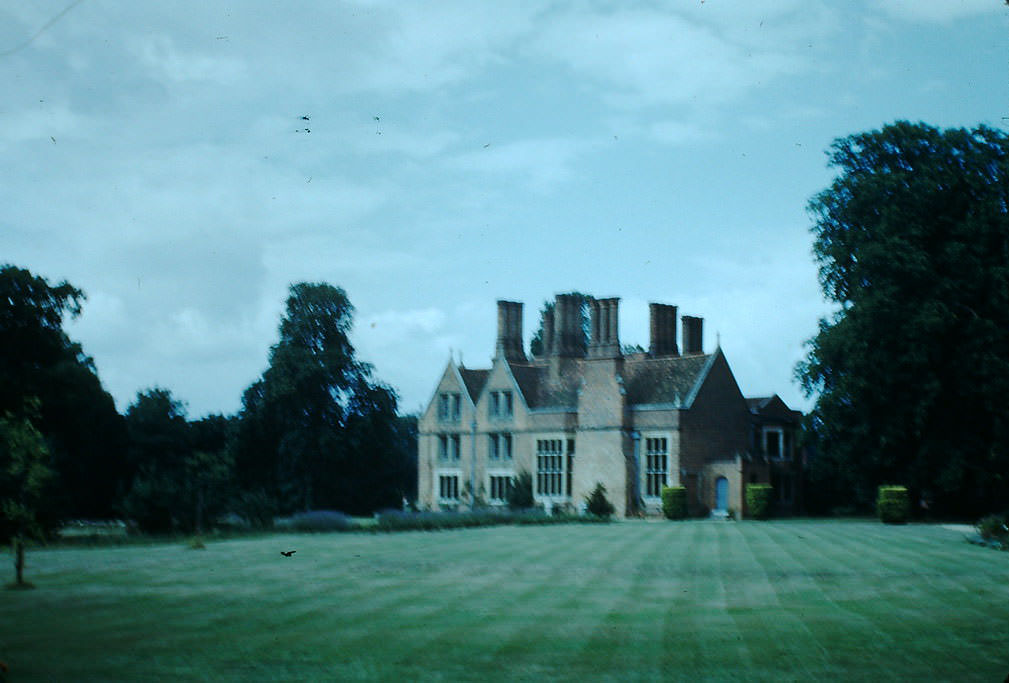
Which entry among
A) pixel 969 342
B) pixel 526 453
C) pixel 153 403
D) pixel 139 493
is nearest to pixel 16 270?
pixel 139 493

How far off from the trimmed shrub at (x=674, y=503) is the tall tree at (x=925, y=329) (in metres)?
6.83

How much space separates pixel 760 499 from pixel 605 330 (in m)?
11.6

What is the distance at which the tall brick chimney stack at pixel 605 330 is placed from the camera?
56.9 meters

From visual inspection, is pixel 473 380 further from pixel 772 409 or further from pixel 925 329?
pixel 925 329

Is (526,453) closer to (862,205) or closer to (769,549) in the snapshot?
(862,205)

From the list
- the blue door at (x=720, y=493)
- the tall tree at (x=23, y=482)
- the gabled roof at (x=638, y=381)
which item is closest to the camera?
the tall tree at (x=23, y=482)

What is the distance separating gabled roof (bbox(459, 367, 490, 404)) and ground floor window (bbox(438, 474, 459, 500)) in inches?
176

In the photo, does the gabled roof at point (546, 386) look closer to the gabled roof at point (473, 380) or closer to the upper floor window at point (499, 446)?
the upper floor window at point (499, 446)

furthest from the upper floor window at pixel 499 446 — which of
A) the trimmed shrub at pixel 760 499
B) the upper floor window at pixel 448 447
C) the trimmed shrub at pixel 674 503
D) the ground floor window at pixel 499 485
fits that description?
the trimmed shrub at pixel 760 499

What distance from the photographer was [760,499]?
50.8 m

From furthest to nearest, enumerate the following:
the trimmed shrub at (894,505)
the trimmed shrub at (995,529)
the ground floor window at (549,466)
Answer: the ground floor window at (549,466), the trimmed shrub at (894,505), the trimmed shrub at (995,529)

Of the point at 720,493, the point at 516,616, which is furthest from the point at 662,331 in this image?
the point at 516,616

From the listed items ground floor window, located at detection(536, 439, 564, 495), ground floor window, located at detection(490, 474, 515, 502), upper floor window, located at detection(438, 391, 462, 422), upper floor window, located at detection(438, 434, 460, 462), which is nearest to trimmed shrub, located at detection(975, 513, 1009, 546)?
ground floor window, located at detection(536, 439, 564, 495)

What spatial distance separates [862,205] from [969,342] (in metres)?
7.09
